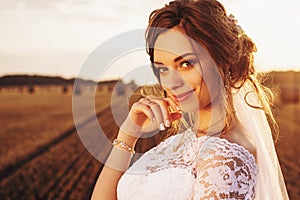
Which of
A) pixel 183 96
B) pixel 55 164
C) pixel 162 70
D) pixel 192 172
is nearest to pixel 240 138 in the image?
pixel 192 172

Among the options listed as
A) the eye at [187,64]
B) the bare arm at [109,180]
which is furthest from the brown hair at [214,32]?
the bare arm at [109,180]

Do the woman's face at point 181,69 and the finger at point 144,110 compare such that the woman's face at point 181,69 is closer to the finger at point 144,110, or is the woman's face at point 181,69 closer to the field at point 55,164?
the finger at point 144,110

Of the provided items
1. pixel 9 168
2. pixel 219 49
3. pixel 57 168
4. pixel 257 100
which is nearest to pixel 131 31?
pixel 219 49

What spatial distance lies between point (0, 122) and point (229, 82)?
90.9 feet

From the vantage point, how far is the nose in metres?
3.28

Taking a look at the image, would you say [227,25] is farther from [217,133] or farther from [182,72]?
[217,133]

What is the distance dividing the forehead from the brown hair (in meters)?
0.03

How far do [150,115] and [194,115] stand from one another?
0.64m

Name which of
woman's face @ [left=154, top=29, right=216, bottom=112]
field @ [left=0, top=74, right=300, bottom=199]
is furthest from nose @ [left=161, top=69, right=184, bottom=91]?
field @ [left=0, top=74, right=300, bottom=199]

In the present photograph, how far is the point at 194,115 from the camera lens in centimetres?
363

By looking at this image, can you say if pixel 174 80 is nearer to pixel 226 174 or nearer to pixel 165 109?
pixel 165 109

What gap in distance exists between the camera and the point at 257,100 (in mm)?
3941

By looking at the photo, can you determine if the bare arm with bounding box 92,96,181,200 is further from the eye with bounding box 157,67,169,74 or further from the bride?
the eye with bounding box 157,67,169,74

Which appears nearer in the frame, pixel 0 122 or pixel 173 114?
pixel 173 114
